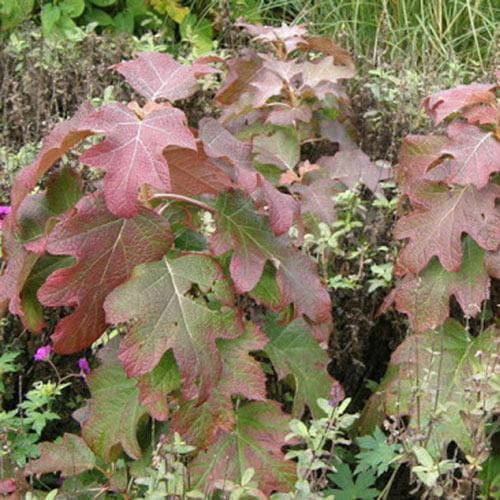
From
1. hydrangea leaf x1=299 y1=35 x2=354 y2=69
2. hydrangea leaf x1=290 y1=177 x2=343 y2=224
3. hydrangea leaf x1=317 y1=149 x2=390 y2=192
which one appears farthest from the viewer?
hydrangea leaf x1=299 y1=35 x2=354 y2=69

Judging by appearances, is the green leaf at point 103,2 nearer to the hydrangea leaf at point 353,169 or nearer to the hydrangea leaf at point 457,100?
the hydrangea leaf at point 353,169

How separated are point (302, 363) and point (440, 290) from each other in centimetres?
34

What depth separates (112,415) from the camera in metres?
2.09

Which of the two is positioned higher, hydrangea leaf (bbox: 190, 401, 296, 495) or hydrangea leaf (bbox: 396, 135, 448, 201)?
hydrangea leaf (bbox: 396, 135, 448, 201)

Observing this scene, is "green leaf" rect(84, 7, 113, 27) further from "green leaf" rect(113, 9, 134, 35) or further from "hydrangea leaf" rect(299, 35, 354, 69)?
"hydrangea leaf" rect(299, 35, 354, 69)

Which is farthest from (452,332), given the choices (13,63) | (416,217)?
(13,63)

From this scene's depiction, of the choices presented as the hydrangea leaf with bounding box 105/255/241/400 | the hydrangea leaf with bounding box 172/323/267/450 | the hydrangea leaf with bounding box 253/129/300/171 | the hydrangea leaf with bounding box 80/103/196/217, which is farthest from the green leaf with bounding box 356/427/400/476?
the hydrangea leaf with bounding box 253/129/300/171

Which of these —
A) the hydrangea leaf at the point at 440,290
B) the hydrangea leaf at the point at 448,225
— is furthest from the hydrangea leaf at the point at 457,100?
the hydrangea leaf at the point at 440,290

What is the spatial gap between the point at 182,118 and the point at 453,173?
0.62 meters

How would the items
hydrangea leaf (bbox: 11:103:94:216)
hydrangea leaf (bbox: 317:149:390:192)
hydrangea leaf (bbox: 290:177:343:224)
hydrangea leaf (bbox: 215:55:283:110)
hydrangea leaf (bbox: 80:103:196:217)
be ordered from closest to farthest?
hydrangea leaf (bbox: 80:103:196:217) < hydrangea leaf (bbox: 11:103:94:216) < hydrangea leaf (bbox: 290:177:343:224) < hydrangea leaf (bbox: 317:149:390:192) < hydrangea leaf (bbox: 215:55:283:110)

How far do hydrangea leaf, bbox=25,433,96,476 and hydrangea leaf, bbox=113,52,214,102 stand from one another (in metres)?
0.70

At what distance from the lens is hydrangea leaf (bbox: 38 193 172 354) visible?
6.38 ft

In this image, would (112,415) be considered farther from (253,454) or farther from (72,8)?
(72,8)

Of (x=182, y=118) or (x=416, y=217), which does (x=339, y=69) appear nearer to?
(x=416, y=217)
